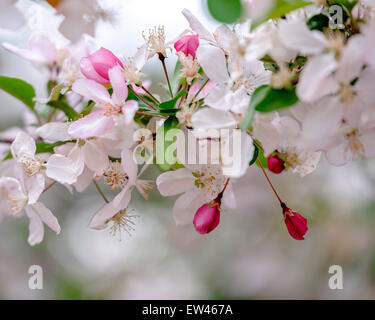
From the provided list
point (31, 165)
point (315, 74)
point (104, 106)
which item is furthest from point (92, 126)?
point (315, 74)

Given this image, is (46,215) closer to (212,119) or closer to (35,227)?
(35,227)

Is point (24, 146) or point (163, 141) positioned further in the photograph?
point (24, 146)

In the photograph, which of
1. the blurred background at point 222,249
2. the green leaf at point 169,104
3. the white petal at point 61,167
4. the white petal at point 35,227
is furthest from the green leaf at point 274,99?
the blurred background at point 222,249

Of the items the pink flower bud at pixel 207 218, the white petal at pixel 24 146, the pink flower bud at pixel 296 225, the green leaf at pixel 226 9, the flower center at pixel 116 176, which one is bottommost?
the pink flower bud at pixel 296 225

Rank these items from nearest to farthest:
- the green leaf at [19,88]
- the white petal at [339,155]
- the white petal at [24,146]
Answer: the white petal at [339,155], the white petal at [24,146], the green leaf at [19,88]

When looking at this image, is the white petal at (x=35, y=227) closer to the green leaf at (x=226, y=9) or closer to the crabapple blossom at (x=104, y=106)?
the crabapple blossom at (x=104, y=106)
